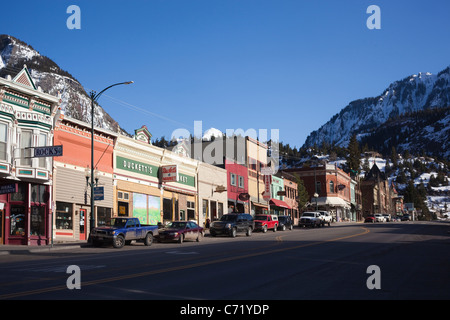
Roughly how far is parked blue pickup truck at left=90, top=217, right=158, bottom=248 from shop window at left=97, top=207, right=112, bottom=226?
6257 millimetres

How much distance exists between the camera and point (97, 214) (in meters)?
35.4

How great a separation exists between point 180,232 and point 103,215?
7.28 m

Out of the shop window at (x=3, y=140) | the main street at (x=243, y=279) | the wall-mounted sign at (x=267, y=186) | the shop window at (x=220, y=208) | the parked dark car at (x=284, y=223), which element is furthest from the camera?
the wall-mounted sign at (x=267, y=186)

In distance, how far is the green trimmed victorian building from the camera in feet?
94.6

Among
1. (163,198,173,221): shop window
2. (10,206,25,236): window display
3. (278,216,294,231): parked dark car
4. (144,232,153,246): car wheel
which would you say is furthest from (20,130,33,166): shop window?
(278,216,294,231): parked dark car

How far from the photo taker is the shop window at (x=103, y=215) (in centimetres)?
3562

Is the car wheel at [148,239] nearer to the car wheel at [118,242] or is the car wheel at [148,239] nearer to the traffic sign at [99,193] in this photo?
the car wheel at [118,242]

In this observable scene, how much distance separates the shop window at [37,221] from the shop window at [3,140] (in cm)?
382

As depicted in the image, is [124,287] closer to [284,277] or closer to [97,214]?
[284,277]

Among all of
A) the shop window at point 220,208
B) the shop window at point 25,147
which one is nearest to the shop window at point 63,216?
the shop window at point 25,147

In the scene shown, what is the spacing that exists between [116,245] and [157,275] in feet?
48.0
